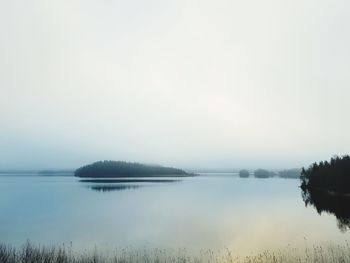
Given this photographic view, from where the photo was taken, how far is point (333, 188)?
249 feet

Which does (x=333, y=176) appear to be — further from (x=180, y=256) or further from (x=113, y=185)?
(x=113, y=185)

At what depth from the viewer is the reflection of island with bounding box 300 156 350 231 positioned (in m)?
51.0

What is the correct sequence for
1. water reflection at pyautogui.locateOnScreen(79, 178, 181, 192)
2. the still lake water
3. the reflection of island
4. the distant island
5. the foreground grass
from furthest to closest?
1. water reflection at pyautogui.locateOnScreen(79, 178, 181, 192)
2. the distant island
3. the reflection of island
4. the still lake water
5. the foreground grass

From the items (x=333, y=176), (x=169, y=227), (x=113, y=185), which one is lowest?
(x=169, y=227)

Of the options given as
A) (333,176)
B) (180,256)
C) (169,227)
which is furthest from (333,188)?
(180,256)

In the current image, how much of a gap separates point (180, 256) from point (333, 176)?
60.4 m

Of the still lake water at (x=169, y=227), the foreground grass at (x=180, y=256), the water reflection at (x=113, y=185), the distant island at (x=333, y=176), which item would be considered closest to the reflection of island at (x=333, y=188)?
the distant island at (x=333, y=176)

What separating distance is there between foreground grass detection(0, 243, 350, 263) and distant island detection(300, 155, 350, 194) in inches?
1861

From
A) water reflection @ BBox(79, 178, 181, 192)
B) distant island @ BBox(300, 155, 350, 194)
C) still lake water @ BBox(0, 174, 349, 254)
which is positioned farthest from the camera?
water reflection @ BBox(79, 178, 181, 192)

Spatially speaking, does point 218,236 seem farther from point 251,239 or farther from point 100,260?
point 100,260

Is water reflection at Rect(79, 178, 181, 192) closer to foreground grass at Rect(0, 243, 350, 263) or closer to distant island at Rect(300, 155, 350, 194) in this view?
distant island at Rect(300, 155, 350, 194)

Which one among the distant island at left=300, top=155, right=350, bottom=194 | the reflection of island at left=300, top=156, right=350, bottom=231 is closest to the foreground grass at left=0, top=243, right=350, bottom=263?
the reflection of island at left=300, top=156, right=350, bottom=231

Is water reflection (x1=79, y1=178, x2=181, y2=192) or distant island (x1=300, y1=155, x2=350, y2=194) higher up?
distant island (x1=300, y1=155, x2=350, y2=194)

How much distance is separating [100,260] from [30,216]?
1086 inches
